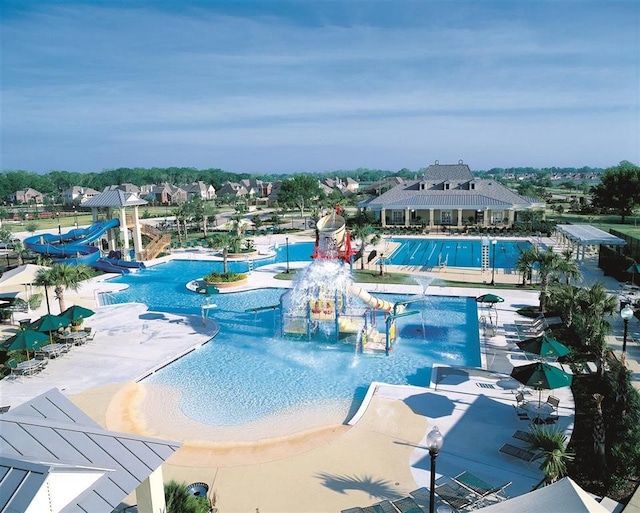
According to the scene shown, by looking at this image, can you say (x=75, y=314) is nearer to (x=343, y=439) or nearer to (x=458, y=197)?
(x=343, y=439)

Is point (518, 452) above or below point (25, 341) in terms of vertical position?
below

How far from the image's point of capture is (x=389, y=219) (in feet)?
195

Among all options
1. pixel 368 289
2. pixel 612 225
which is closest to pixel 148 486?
pixel 368 289

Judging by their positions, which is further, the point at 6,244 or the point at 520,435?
the point at 6,244

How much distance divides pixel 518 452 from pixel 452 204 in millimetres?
45965

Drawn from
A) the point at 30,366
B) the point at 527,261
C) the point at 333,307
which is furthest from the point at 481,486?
the point at 527,261

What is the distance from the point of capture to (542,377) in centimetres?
1359

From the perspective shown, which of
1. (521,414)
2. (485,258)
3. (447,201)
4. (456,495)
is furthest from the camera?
(447,201)

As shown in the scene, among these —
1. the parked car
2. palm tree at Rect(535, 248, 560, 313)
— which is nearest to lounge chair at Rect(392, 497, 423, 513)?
palm tree at Rect(535, 248, 560, 313)

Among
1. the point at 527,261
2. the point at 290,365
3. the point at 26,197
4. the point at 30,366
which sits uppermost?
the point at 26,197

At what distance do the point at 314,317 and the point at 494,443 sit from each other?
10.9 metres

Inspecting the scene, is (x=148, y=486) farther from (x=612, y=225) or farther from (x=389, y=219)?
(x=612, y=225)

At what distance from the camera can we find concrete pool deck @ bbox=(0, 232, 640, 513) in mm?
11023

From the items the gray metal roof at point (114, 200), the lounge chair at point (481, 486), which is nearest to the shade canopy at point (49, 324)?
the lounge chair at point (481, 486)
